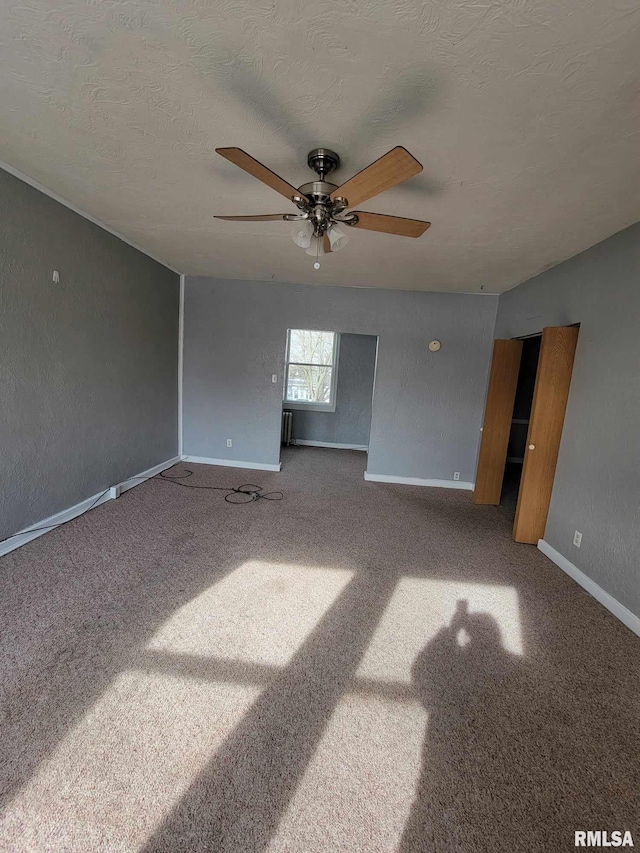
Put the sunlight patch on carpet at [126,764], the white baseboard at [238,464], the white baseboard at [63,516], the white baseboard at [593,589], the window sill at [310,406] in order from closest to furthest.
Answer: the sunlight patch on carpet at [126,764], the white baseboard at [593,589], the white baseboard at [63,516], the white baseboard at [238,464], the window sill at [310,406]

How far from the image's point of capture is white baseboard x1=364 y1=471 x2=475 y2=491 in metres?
4.43

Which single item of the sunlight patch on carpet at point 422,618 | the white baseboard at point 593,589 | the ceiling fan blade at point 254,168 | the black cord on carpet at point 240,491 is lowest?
the sunlight patch on carpet at point 422,618

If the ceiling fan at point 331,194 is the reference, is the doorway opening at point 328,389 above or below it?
below

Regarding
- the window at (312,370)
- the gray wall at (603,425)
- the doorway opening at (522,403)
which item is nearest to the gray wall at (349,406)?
the window at (312,370)

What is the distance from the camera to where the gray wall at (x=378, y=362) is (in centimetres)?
420

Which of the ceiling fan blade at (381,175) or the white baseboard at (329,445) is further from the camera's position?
the white baseboard at (329,445)

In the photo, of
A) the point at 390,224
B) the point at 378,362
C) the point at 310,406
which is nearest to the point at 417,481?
the point at 378,362

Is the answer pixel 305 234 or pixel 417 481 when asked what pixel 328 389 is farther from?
pixel 305 234

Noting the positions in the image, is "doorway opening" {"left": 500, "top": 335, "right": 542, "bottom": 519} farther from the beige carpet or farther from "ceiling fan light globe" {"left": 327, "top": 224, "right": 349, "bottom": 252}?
"ceiling fan light globe" {"left": 327, "top": 224, "right": 349, "bottom": 252}

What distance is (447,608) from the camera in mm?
2094

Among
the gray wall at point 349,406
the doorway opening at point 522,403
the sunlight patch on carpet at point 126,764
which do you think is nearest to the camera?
the sunlight patch on carpet at point 126,764

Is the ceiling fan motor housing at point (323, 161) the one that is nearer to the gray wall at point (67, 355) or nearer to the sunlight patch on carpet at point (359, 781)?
the gray wall at point (67, 355)

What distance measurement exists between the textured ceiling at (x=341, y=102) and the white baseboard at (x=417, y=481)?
113 inches

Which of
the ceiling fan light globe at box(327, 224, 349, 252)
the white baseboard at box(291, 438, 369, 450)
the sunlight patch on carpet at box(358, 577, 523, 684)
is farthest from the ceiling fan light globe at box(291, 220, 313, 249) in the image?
the white baseboard at box(291, 438, 369, 450)
